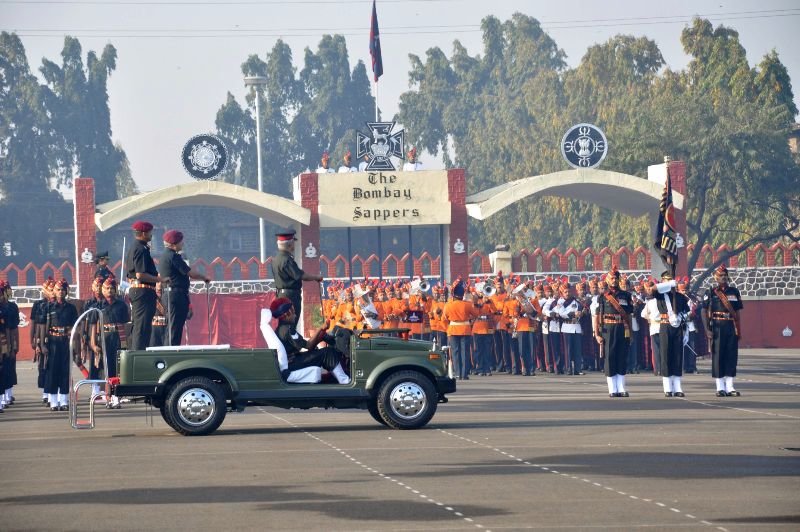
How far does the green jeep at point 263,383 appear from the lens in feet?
54.1

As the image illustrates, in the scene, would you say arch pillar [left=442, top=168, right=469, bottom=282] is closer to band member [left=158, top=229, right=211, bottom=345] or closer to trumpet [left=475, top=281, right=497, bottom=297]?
trumpet [left=475, top=281, right=497, bottom=297]

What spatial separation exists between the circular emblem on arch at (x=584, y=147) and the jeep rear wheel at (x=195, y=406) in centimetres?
2447

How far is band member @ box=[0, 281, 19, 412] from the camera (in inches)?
895

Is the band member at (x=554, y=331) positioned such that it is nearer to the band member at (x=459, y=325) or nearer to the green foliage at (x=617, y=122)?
the band member at (x=459, y=325)

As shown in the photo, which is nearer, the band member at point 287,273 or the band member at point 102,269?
the band member at point 287,273

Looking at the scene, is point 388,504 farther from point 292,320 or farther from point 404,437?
point 292,320

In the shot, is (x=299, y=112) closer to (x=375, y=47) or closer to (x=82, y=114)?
(x=82, y=114)

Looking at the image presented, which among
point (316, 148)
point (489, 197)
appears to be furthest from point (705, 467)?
point (316, 148)

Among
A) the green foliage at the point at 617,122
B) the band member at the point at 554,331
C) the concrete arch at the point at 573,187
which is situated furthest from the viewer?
the green foliage at the point at 617,122

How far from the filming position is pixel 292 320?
1755cm

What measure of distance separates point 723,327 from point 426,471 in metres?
10.2

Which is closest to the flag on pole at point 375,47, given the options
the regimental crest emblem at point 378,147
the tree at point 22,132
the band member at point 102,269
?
the regimental crest emblem at point 378,147

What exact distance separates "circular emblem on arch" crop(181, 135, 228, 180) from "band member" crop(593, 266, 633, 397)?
19.8 metres

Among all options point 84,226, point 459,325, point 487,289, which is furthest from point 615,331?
point 84,226
